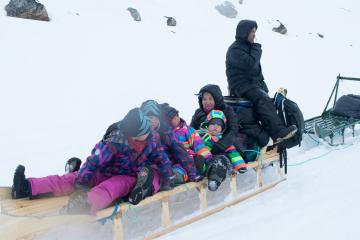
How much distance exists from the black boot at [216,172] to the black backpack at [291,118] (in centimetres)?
147

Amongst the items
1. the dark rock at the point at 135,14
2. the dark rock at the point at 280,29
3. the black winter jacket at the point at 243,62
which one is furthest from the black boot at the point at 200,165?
the dark rock at the point at 280,29

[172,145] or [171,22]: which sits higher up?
[171,22]

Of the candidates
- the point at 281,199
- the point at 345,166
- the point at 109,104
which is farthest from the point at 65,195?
the point at 109,104

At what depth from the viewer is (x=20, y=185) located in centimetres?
338

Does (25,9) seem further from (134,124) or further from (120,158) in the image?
(134,124)

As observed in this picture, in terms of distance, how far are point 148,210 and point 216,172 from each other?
0.85 m

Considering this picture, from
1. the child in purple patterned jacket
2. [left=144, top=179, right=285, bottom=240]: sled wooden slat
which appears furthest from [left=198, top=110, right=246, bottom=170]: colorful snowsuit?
the child in purple patterned jacket

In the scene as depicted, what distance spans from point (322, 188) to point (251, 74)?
1.72 meters

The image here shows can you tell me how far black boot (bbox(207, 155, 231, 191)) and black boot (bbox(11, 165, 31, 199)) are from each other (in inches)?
66.1

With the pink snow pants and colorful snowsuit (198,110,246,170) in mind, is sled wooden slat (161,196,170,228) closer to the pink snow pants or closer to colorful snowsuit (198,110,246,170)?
the pink snow pants

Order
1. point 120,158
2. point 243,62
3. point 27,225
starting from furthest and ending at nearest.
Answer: point 243,62, point 120,158, point 27,225

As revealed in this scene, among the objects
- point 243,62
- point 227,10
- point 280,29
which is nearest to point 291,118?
point 243,62

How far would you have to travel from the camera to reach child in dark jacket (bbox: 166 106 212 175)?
4285 millimetres

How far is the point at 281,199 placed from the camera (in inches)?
168
